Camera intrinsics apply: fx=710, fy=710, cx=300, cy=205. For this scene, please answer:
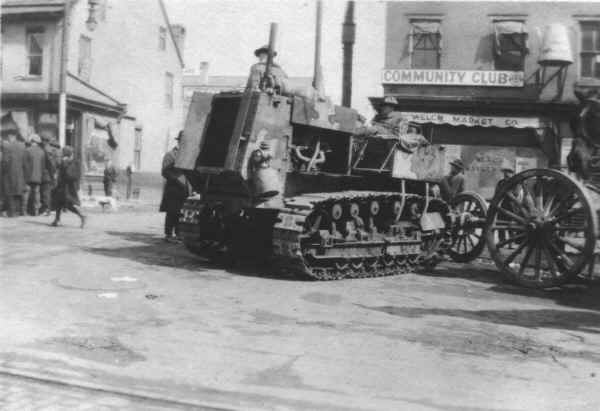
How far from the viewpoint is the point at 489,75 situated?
24672 millimetres

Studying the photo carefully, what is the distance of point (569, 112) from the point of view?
24391 mm

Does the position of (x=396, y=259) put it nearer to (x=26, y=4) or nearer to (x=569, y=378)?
(x=569, y=378)

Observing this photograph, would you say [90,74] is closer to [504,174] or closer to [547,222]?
[504,174]

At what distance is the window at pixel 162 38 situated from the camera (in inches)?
1401

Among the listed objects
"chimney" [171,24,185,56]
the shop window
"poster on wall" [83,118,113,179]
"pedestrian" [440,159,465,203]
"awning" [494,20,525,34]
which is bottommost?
"pedestrian" [440,159,465,203]

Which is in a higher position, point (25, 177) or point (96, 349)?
point (25, 177)

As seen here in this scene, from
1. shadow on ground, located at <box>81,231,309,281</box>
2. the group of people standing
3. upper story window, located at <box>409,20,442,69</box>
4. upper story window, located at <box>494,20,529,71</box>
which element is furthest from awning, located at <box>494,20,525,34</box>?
shadow on ground, located at <box>81,231,309,281</box>

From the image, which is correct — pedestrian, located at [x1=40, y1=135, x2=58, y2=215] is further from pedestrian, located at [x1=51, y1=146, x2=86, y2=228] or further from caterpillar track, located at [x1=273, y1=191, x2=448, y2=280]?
caterpillar track, located at [x1=273, y1=191, x2=448, y2=280]

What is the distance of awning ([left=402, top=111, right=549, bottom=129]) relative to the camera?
24.6 metres

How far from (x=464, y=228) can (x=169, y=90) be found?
28697 mm

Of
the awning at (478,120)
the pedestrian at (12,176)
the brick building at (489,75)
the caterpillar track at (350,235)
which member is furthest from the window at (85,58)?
the caterpillar track at (350,235)

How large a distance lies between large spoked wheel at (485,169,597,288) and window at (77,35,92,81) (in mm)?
22950

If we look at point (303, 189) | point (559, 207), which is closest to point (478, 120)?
point (303, 189)

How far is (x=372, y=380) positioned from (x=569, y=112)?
21983 millimetres
